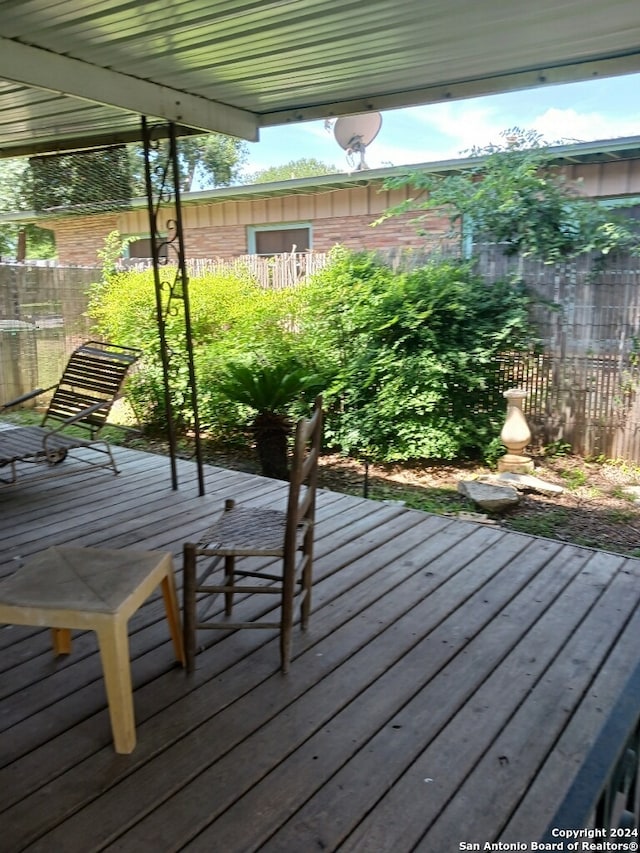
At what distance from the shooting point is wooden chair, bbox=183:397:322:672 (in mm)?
2188

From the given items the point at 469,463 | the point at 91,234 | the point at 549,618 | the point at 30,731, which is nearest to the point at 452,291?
the point at 469,463

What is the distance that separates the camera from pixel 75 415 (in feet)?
15.0

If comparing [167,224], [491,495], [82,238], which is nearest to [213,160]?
[82,238]

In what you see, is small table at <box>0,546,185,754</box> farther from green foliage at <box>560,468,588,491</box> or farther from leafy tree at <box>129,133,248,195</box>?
leafy tree at <box>129,133,248,195</box>

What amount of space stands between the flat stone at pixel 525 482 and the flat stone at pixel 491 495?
0.54 ft

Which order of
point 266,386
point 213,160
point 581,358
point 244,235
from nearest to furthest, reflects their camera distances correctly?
1. point 266,386
2. point 581,358
3. point 244,235
4. point 213,160

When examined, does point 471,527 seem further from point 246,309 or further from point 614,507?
point 246,309

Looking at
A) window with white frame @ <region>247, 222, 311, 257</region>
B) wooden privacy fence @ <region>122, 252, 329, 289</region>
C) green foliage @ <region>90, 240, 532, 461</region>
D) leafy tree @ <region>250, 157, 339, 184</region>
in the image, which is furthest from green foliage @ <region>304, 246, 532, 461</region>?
leafy tree @ <region>250, 157, 339, 184</region>

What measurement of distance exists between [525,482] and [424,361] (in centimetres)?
129

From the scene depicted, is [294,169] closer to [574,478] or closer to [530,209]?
[530,209]

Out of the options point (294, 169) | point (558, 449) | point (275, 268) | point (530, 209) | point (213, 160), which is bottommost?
point (558, 449)

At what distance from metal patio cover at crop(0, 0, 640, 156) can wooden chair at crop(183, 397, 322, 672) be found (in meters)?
1.56

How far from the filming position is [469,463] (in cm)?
592

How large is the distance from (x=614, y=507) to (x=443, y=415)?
62.4 inches
